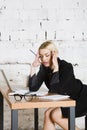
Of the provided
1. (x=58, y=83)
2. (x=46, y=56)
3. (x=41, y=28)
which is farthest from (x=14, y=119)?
(x=41, y=28)

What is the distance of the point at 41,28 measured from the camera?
4078 millimetres

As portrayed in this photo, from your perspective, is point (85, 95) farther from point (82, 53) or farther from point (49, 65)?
point (82, 53)

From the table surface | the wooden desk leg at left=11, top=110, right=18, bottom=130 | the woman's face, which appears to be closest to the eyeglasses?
the table surface

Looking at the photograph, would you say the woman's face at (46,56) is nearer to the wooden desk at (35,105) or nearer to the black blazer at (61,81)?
the black blazer at (61,81)

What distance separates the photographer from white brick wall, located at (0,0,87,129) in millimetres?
4020

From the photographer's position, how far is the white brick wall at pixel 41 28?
4.02 m

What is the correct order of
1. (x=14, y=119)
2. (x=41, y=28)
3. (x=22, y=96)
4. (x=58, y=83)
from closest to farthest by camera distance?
(x=14, y=119) < (x=22, y=96) < (x=58, y=83) < (x=41, y=28)

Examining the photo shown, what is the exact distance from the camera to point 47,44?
2.94m

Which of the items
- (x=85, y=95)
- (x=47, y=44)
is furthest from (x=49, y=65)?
(x=85, y=95)

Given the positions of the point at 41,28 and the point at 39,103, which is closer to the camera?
the point at 39,103

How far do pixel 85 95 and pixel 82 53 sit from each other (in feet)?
4.22

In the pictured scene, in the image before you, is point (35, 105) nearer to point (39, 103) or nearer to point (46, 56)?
point (39, 103)

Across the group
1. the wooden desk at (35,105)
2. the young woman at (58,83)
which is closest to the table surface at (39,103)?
the wooden desk at (35,105)

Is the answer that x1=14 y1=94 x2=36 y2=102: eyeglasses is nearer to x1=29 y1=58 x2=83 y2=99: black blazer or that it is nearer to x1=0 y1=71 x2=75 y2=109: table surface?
x1=0 y1=71 x2=75 y2=109: table surface
